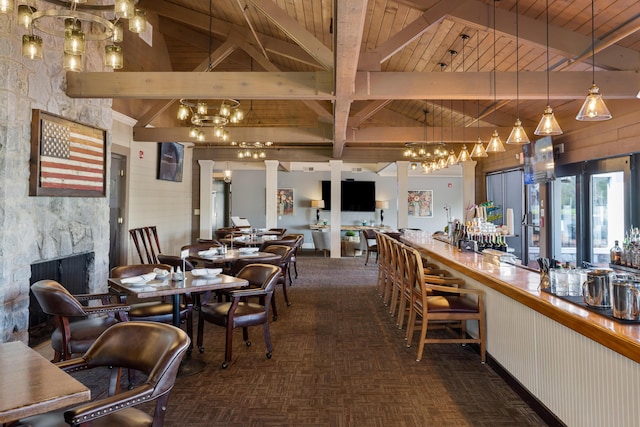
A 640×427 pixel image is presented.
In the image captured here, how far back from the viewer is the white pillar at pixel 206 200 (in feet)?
34.3

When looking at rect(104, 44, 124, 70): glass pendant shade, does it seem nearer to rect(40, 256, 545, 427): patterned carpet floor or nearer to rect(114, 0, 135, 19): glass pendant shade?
rect(114, 0, 135, 19): glass pendant shade

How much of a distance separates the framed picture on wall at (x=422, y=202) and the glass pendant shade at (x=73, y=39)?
12.4 m

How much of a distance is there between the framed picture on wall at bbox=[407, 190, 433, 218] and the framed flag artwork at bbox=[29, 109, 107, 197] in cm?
1089

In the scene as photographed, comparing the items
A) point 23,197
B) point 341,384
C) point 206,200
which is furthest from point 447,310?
point 206,200

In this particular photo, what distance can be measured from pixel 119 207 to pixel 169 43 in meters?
3.88

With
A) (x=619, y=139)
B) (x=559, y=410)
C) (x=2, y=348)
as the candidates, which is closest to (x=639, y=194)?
(x=619, y=139)

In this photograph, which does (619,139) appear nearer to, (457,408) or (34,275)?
(457,408)

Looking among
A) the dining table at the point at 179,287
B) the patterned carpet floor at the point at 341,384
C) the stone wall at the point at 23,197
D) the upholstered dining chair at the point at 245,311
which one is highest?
the stone wall at the point at 23,197

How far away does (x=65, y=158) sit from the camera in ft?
13.6

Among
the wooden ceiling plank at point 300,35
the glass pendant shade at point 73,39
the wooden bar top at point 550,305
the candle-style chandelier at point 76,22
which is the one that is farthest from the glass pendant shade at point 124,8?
the wooden bar top at point 550,305

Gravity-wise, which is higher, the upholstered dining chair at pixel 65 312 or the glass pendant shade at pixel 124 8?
the glass pendant shade at pixel 124 8

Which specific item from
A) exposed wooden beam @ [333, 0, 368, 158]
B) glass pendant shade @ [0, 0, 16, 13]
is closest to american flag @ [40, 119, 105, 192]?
glass pendant shade @ [0, 0, 16, 13]

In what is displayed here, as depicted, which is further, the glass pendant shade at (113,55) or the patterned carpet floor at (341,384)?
the glass pendant shade at (113,55)

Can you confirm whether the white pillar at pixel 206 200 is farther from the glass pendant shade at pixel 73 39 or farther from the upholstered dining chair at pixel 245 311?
the glass pendant shade at pixel 73 39
